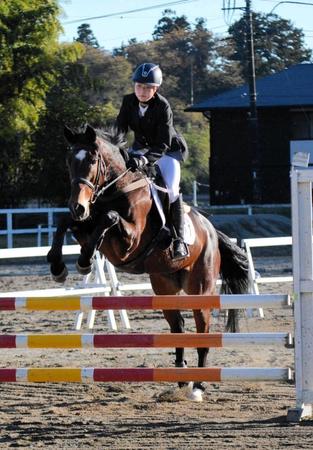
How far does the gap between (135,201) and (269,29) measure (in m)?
79.9

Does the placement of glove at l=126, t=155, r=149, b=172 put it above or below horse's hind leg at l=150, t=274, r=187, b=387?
above

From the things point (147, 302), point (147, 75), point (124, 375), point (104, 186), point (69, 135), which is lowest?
point (124, 375)

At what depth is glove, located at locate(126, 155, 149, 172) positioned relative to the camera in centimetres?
845

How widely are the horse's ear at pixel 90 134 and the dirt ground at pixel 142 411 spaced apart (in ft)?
6.85

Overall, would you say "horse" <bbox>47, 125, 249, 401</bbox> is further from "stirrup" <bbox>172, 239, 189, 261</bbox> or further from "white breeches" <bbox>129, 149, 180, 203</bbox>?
"white breeches" <bbox>129, 149, 180, 203</bbox>

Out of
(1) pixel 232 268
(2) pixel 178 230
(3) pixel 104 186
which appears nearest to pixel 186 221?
(2) pixel 178 230

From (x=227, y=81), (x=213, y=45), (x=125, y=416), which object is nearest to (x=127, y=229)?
(x=125, y=416)

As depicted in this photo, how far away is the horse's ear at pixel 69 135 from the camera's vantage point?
25.9ft

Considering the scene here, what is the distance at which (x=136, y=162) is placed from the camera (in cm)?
844

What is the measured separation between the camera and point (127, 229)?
809 centimetres

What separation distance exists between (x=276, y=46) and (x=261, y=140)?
40.4m

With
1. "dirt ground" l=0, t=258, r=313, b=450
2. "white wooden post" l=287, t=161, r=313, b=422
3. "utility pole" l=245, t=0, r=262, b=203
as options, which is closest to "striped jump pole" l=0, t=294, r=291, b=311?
"white wooden post" l=287, t=161, r=313, b=422

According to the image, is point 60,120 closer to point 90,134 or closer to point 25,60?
point 25,60

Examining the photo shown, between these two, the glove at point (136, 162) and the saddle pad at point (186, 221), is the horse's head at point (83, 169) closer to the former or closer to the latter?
the glove at point (136, 162)
